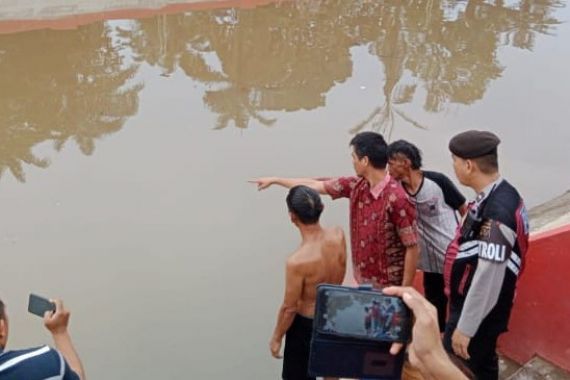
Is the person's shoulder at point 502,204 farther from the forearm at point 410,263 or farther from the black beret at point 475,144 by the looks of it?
the forearm at point 410,263

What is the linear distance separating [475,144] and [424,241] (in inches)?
37.9

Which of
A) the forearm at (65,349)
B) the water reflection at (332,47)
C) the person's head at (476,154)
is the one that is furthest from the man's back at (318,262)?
the water reflection at (332,47)

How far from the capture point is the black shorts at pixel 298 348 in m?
3.28

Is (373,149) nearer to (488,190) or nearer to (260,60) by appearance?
(488,190)

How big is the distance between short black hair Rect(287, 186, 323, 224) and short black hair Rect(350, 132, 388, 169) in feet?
1.07

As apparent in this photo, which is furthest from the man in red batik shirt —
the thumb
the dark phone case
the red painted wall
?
the thumb

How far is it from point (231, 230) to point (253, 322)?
135cm

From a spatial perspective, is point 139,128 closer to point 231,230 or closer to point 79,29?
point 231,230

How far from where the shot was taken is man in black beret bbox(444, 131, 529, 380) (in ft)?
8.39

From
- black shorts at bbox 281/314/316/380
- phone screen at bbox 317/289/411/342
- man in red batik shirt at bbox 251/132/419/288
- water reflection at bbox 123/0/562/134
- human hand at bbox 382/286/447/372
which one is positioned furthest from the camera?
water reflection at bbox 123/0/562/134

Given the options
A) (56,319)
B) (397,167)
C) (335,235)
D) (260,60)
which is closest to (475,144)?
(397,167)

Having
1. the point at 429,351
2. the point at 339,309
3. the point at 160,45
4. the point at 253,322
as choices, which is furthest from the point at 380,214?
the point at 160,45

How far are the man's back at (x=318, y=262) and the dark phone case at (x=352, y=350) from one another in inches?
38.1

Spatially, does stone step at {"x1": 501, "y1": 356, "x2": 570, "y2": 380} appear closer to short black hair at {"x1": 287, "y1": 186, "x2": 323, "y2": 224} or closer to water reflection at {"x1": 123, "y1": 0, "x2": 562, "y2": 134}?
short black hair at {"x1": 287, "y1": 186, "x2": 323, "y2": 224}
